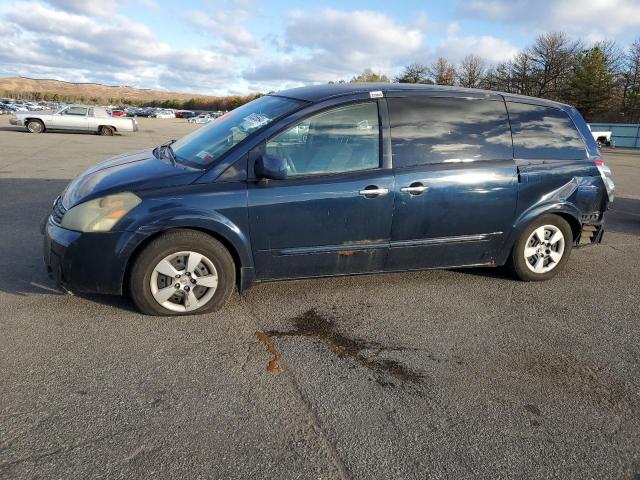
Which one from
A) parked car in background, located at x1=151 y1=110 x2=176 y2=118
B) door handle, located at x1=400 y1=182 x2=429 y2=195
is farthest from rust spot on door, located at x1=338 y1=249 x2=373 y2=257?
parked car in background, located at x1=151 y1=110 x2=176 y2=118

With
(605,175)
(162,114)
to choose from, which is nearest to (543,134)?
(605,175)

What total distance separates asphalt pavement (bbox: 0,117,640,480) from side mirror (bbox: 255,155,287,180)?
109cm

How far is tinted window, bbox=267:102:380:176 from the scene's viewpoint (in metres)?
3.86

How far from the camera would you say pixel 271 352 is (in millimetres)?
3322

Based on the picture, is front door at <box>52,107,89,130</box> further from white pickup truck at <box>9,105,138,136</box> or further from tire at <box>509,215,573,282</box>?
tire at <box>509,215,573,282</box>

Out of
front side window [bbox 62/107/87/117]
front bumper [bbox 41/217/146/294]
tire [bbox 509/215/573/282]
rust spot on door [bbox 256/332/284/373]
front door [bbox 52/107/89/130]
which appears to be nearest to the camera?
rust spot on door [bbox 256/332/284/373]

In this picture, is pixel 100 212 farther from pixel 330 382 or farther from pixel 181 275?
pixel 330 382

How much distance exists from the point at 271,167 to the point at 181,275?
3.41ft

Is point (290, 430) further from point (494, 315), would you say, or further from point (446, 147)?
point (446, 147)

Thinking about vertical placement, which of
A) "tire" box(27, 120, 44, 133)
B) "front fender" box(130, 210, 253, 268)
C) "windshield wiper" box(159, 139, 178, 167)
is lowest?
"tire" box(27, 120, 44, 133)

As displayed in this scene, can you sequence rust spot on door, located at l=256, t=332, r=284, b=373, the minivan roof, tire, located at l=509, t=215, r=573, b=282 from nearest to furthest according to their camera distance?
rust spot on door, located at l=256, t=332, r=284, b=373
the minivan roof
tire, located at l=509, t=215, r=573, b=282

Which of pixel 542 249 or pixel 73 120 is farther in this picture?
pixel 73 120

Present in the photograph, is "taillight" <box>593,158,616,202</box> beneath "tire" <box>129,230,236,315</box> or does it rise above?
above

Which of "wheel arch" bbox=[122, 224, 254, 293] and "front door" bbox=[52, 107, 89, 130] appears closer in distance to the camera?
"wheel arch" bbox=[122, 224, 254, 293]
